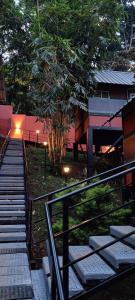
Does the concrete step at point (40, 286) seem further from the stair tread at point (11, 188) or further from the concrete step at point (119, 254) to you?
the stair tread at point (11, 188)

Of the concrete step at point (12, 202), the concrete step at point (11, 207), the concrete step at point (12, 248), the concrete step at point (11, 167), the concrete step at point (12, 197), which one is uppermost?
the concrete step at point (11, 167)

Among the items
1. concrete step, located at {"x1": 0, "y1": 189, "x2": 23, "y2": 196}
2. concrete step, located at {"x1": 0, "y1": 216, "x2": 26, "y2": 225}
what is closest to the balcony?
concrete step, located at {"x1": 0, "y1": 189, "x2": 23, "y2": 196}

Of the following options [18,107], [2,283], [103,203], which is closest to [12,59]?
[18,107]

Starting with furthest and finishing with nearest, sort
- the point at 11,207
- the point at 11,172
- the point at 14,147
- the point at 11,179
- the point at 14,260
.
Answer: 1. the point at 14,147
2. the point at 11,172
3. the point at 11,179
4. the point at 11,207
5. the point at 14,260

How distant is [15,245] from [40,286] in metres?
3.19

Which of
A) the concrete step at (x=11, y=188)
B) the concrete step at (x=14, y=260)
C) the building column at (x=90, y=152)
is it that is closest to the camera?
the concrete step at (x=14, y=260)

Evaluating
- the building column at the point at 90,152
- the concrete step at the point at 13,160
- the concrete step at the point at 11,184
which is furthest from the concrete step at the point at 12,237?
the concrete step at the point at 13,160

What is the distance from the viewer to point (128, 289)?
4340mm

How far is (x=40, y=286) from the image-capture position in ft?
13.7

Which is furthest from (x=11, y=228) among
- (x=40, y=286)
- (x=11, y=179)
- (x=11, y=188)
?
(x=11, y=179)

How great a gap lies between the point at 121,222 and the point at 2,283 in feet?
11.0

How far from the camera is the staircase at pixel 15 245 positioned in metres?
4.32

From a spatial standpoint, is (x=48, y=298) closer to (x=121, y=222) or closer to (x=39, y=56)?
(x=121, y=222)

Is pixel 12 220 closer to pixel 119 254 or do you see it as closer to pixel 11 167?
pixel 119 254
